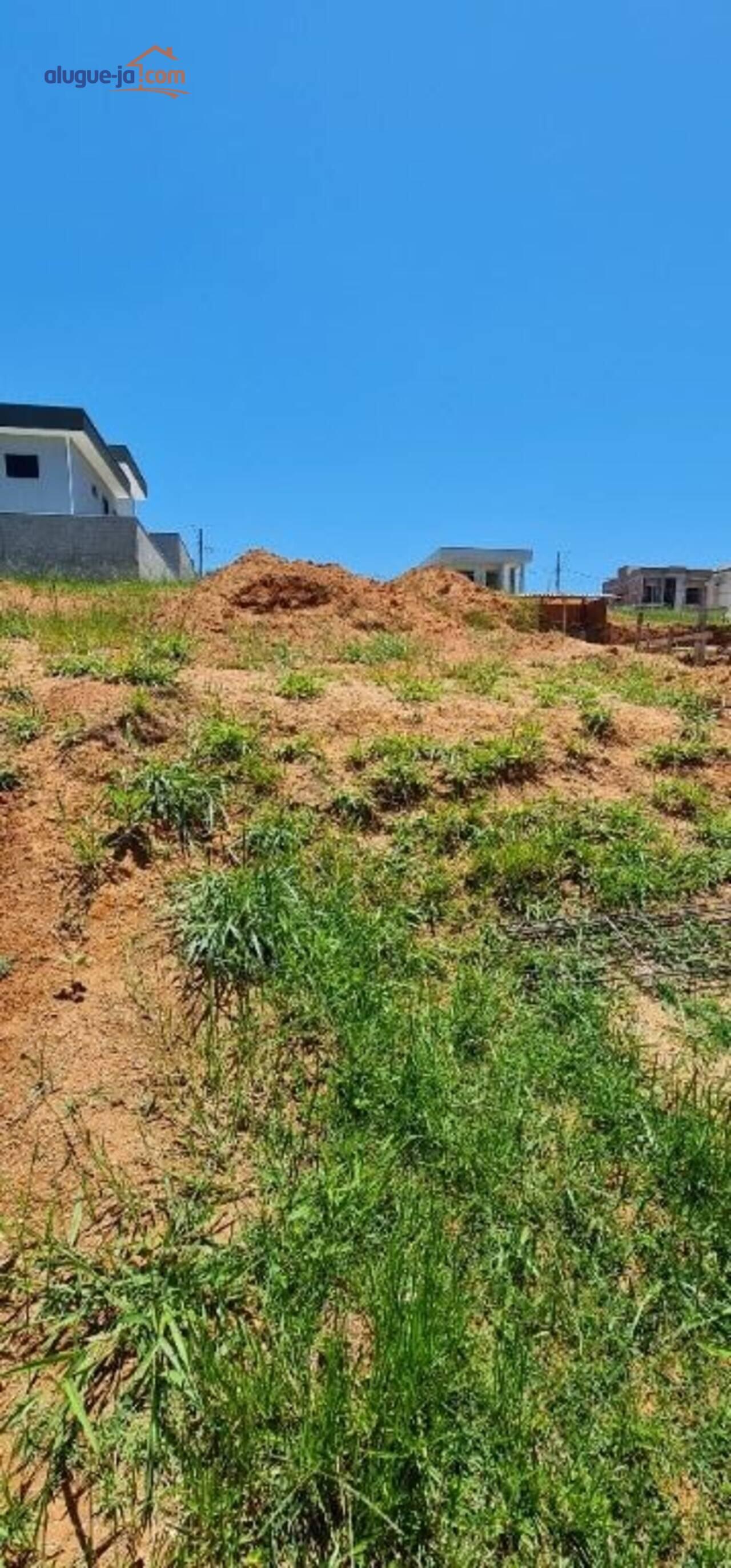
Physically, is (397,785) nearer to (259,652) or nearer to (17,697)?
(17,697)

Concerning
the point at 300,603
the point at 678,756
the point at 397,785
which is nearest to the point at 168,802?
the point at 397,785

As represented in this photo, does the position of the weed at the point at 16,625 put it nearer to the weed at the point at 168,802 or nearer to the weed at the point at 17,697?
the weed at the point at 17,697

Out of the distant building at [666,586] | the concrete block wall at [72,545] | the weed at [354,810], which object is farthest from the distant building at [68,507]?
the distant building at [666,586]

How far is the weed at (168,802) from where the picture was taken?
3.54 m

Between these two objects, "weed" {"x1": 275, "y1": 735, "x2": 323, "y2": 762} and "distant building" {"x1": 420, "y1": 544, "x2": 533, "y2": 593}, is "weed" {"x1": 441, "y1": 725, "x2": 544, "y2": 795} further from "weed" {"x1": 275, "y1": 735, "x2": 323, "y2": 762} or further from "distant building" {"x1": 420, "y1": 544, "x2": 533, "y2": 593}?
"distant building" {"x1": 420, "y1": 544, "x2": 533, "y2": 593}

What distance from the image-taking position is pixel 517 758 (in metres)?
4.43

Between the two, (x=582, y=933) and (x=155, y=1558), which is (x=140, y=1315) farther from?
(x=582, y=933)

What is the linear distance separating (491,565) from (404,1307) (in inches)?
1383

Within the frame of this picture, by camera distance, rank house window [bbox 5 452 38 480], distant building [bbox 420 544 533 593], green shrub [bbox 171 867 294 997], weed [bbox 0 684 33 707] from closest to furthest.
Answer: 1. green shrub [bbox 171 867 294 997]
2. weed [bbox 0 684 33 707]
3. house window [bbox 5 452 38 480]
4. distant building [bbox 420 544 533 593]

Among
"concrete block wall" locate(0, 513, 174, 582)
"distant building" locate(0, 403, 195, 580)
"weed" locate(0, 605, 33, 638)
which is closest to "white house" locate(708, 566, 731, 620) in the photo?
"distant building" locate(0, 403, 195, 580)

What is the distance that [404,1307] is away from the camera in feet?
5.44

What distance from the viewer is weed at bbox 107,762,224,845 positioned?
3545 millimetres

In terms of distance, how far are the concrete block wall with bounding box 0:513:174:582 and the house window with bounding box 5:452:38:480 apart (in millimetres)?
5291

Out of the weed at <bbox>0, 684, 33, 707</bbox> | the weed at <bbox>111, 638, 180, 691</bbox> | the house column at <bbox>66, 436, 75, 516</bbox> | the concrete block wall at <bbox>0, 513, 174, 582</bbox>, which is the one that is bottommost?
the weed at <bbox>0, 684, 33, 707</bbox>
